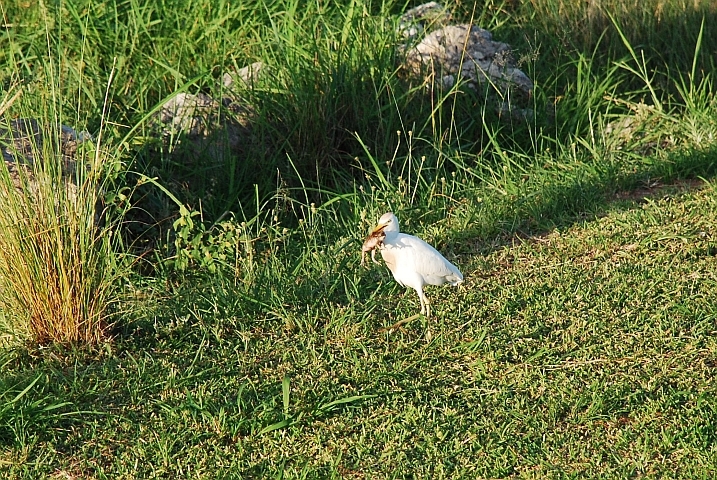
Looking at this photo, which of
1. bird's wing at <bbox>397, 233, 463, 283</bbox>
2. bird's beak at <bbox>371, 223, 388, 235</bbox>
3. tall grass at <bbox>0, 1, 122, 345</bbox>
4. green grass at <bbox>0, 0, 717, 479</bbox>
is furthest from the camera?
bird's beak at <bbox>371, 223, 388, 235</bbox>

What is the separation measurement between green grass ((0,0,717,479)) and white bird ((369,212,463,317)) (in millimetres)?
249

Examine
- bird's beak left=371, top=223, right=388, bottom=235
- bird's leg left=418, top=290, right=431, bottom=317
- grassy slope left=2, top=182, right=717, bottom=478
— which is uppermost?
bird's beak left=371, top=223, right=388, bottom=235

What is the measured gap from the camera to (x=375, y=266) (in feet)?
15.3

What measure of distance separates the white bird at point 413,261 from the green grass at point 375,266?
0.82ft

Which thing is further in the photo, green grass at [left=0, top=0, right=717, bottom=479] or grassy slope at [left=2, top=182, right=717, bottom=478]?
green grass at [left=0, top=0, right=717, bottom=479]

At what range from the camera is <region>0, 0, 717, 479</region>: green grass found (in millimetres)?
3523

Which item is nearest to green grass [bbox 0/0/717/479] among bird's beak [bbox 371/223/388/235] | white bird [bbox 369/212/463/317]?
white bird [bbox 369/212/463/317]

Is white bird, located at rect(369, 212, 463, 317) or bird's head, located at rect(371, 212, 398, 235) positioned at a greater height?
bird's head, located at rect(371, 212, 398, 235)

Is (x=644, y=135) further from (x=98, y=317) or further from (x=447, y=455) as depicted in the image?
(x=98, y=317)

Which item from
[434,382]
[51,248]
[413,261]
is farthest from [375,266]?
[51,248]

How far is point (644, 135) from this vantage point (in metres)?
5.89

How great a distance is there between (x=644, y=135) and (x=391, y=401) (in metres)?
3.03

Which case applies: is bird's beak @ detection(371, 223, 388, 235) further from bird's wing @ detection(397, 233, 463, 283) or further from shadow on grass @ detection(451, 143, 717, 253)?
shadow on grass @ detection(451, 143, 717, 253)

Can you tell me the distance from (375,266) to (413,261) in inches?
26.9
